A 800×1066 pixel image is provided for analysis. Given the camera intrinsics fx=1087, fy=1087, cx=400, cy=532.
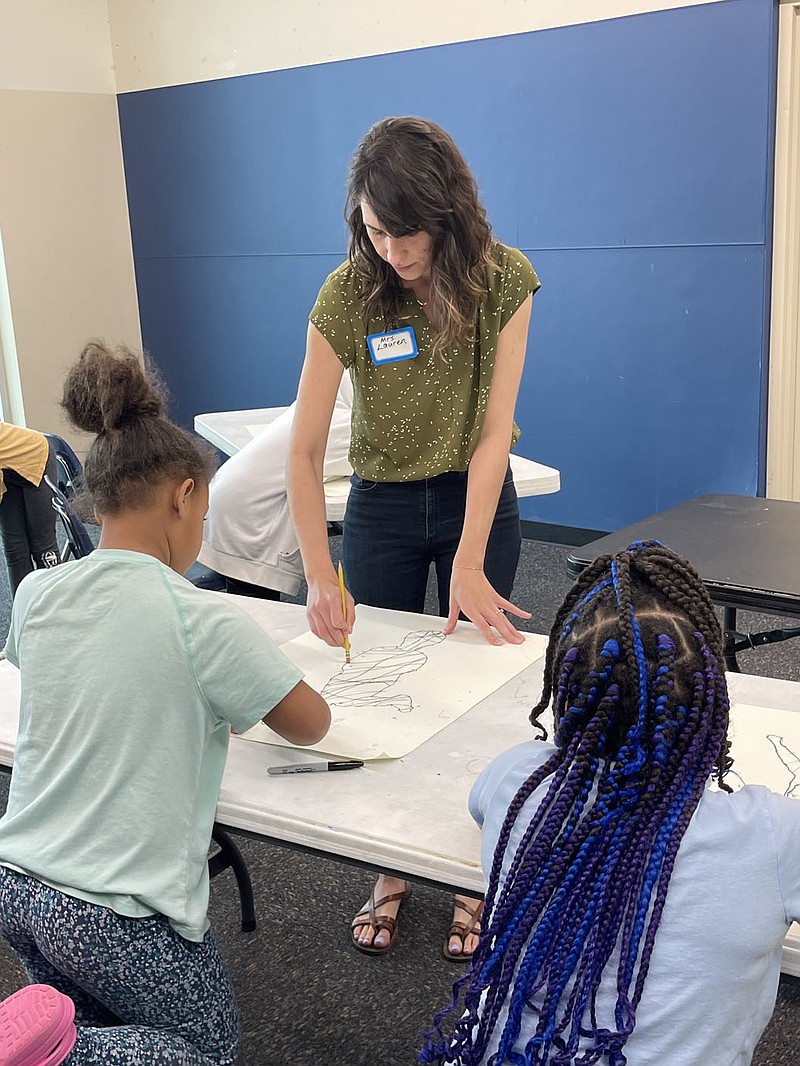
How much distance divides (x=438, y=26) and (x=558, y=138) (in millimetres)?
751

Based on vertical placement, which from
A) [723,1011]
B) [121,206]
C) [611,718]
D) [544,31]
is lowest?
[723,1011]

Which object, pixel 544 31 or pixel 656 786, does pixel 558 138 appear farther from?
pixel 656 786

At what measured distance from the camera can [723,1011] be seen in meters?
0.91

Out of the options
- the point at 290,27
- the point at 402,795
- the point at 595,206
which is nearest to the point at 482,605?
the point at 402,795

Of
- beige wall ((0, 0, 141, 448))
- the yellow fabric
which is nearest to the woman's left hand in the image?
the yellow fabric

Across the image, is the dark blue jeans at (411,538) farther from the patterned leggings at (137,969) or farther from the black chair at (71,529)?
the black chair at (71,529)

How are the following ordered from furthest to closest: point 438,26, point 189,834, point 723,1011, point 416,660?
point 438,26
point 416,660
point 189,834
point 723,1011

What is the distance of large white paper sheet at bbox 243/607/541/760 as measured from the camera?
4.66ft

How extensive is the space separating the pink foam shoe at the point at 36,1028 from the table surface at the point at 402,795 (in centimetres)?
29

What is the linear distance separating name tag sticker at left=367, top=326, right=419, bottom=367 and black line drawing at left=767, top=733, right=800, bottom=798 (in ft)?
2.63

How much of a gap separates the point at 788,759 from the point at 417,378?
82cm

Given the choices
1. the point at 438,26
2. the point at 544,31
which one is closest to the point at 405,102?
the point at 438,26

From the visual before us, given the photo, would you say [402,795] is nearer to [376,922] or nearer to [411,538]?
[411,538]

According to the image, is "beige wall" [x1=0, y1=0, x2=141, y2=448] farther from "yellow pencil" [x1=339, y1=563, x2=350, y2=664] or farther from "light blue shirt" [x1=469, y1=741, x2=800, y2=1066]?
"light blue shirt" [x1=469, y1=741, x2=800, y2=1066]
